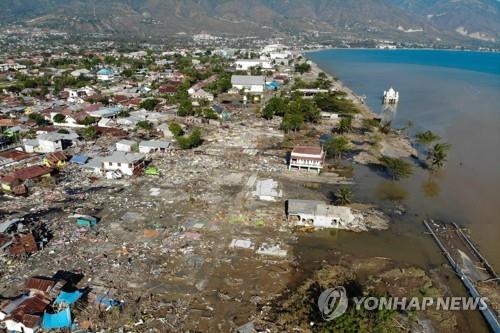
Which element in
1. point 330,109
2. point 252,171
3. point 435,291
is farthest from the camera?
point 330,109

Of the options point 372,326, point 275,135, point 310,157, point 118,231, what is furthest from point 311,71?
point 372,326

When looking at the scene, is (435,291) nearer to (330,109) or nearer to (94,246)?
(94,246)

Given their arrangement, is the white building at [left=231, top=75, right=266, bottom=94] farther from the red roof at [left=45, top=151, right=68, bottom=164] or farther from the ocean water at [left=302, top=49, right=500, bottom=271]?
the red roof at [left=45, top=151, right=68, bottom=164]

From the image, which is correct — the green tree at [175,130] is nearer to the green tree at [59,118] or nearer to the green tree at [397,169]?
the green tree at [59,118]

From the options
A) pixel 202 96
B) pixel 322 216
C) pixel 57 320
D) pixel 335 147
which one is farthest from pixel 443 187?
pixel 202 96

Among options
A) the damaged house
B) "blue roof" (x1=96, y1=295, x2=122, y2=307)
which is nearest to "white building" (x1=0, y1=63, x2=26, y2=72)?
the damaged house

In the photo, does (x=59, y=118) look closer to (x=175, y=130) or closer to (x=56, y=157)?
(x=56, y=157)
